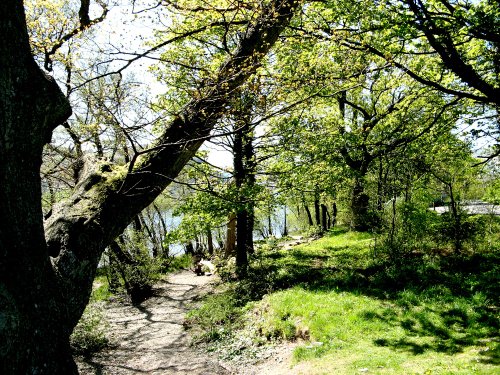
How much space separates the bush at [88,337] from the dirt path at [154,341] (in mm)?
338

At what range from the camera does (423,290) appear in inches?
368

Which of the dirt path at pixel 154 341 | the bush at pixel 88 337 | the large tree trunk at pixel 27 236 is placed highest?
the large tree trunk at pixel 27 236

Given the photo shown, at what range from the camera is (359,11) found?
27.2 feet

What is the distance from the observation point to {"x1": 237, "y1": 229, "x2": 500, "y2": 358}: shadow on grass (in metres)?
7.05

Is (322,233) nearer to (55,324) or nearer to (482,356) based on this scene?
(482,356)

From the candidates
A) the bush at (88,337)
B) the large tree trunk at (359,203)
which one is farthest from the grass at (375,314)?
the bush at (88,337)

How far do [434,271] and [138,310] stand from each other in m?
11.1

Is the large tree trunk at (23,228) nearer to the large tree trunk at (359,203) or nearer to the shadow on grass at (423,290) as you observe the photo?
the shadow on grass at (423,290)

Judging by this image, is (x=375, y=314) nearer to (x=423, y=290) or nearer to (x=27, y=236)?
(x=423, y=290)

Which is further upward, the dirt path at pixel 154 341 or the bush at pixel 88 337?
the bush at pixel 88 337

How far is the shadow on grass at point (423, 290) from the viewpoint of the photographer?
7.05m

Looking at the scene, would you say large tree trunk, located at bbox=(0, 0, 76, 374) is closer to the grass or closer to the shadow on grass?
the grass

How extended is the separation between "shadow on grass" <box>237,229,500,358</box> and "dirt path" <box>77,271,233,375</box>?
113 inches

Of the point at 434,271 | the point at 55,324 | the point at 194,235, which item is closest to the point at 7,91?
the point at 55,324
